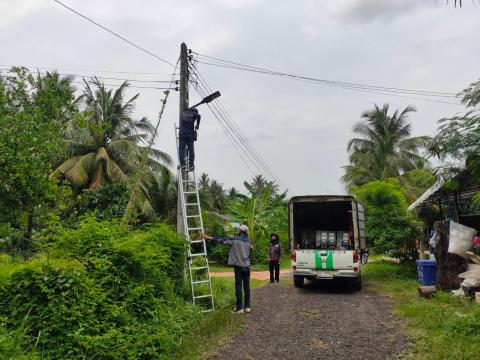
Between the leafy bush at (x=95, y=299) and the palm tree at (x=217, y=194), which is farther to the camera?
the palm tree at (x=217, y=194)

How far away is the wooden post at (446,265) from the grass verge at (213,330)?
498 cm

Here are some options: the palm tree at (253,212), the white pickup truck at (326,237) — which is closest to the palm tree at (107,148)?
the palm tree at (253,212)

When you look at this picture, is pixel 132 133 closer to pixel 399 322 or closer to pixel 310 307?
pixel 310 307

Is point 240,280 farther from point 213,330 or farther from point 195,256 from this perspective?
point 213,330

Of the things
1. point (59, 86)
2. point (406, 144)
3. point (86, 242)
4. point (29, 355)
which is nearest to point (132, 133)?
point (59, 86)

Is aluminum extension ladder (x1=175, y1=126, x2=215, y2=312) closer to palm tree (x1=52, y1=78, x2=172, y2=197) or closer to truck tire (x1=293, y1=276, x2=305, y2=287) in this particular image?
truck tire (x1=293, y1=276, x2=305, y2=287)

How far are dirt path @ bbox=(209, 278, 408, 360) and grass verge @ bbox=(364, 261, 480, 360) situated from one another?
0.28 meters

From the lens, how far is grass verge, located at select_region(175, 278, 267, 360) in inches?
239

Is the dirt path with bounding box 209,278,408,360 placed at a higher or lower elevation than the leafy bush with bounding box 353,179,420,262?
lower

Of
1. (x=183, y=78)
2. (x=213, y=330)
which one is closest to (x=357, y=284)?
(x=213, y=330)

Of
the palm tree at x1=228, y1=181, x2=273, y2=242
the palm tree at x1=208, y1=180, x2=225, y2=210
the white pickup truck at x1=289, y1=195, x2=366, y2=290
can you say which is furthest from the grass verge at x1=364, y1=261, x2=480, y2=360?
the palm tree at x1=208, y1=180, x2=225, y2=210

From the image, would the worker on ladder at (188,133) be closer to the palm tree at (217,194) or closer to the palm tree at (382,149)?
the palm tree at (382,149)

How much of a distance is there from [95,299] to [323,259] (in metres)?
7.71

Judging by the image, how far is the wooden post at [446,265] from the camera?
33.2ft
